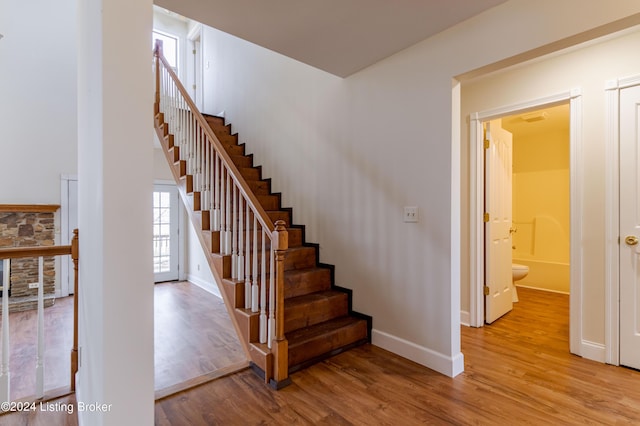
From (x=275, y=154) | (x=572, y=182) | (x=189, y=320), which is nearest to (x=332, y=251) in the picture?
(x=275, y=154)

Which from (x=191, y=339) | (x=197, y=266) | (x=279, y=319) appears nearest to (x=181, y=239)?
(x=197, y=266)

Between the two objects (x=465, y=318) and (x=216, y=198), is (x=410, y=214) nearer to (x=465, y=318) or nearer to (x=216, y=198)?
(x=465, y=318)

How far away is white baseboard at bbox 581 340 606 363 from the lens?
2371 mm

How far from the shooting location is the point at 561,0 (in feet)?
5.64

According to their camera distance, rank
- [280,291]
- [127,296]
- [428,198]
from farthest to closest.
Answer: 1. [428,198]
2. [280,291]
3. [127,296]

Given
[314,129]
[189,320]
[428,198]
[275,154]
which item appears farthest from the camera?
[275,154]

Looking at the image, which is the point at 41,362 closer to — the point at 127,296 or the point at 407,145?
the point at 127,296

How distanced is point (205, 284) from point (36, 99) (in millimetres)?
3763

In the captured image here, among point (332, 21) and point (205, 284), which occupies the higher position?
point (332, 21)

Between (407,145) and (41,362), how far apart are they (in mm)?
2879

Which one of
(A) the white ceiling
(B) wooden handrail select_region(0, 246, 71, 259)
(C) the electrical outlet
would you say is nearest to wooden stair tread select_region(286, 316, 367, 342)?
(C) the electrical outlet

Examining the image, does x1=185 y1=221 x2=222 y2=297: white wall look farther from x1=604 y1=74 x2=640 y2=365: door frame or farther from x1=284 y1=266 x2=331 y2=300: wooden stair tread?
x1=604 y1=74 x2=640 y2=365: door frame

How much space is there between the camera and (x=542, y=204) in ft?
17.0

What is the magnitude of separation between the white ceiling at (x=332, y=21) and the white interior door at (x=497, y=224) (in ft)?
5.02
